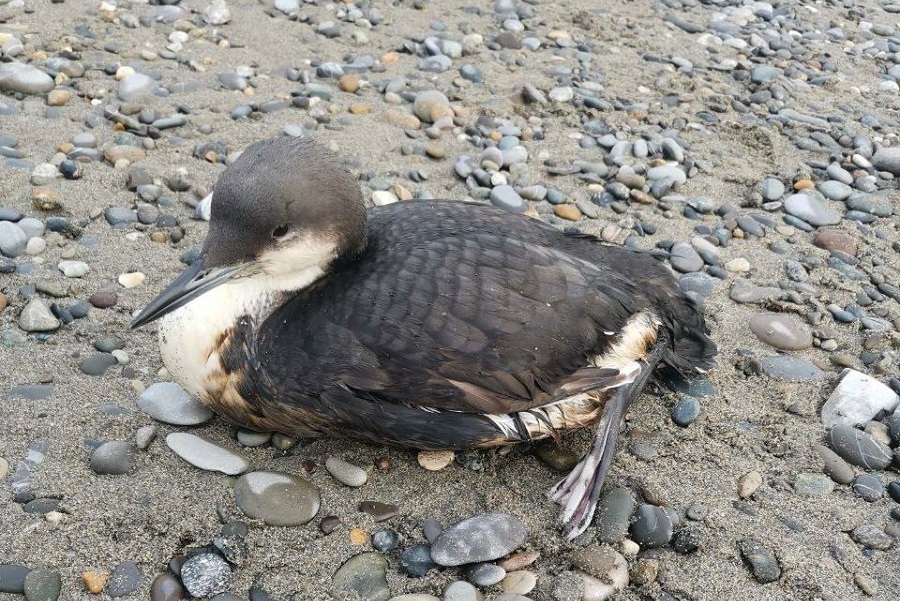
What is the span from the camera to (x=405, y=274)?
10.0 ft

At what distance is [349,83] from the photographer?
5672mm

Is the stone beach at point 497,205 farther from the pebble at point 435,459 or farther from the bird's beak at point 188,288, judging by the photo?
the bird's beak at point 188,288

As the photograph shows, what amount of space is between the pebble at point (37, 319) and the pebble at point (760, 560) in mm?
2842

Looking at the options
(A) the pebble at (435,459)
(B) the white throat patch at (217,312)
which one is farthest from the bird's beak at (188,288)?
(A) the pebble at (435,459)

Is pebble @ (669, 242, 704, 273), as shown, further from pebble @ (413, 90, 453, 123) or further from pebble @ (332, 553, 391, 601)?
pebble @ (332, 553, 391, 601)

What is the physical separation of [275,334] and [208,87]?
9.86 ft

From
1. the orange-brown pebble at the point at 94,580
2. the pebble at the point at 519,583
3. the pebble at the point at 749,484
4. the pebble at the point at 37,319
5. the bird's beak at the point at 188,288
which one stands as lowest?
the pebble at the point at 519,583

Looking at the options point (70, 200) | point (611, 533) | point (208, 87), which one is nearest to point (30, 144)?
point (70, 200)

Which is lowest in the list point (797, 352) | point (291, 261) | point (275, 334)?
point (797, 352)

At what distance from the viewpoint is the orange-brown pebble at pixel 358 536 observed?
293cm

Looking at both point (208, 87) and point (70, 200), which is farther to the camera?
point (208, 87)

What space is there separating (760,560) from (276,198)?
205 centimetres

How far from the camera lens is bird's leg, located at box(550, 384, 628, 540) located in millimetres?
3016

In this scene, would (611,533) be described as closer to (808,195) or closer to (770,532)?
(770,532)
